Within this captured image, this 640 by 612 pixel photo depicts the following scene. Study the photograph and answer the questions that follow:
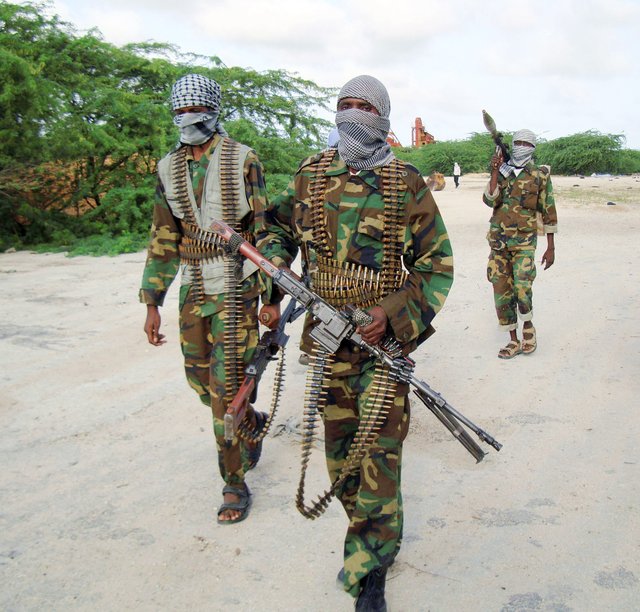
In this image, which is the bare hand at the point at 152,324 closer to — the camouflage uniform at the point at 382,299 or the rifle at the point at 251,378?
the rifle at the point at 251,378

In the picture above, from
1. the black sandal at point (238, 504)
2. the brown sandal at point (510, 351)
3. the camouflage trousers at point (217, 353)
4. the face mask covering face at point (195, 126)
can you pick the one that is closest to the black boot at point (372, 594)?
the black sandal at point (238, 504)

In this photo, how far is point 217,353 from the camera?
12.2 feet

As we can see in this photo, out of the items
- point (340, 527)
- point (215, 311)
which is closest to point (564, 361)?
point (340, 527)

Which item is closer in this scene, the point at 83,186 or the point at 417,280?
the point at 417,280

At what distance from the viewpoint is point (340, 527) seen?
3.62m

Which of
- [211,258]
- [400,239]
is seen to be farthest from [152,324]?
[400,239]

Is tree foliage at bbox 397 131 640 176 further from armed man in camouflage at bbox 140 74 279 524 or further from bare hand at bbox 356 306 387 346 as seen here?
bare hand at bbox 356 306 387 346

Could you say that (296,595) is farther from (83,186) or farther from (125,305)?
(83,186)

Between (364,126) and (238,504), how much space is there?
2179mm

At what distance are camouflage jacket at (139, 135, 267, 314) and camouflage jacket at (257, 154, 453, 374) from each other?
0.86 meters

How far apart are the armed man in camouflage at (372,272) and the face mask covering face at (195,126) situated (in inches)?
39.7

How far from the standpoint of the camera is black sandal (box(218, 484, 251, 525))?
3662 mm

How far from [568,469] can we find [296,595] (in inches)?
80.1

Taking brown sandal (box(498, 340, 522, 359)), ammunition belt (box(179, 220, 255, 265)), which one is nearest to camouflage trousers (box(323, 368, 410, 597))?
ammunition belt (box(179, 220, 255, 265))
